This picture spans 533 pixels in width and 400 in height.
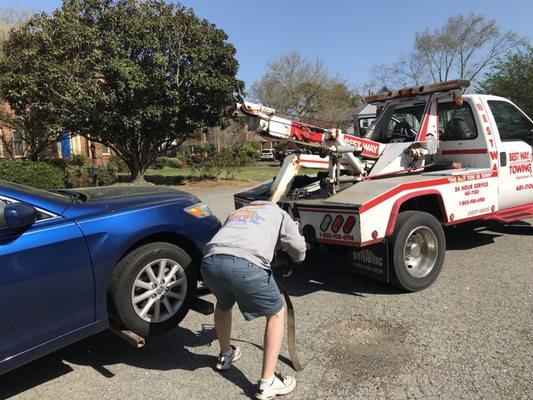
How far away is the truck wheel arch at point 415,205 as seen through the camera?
15.2 ft

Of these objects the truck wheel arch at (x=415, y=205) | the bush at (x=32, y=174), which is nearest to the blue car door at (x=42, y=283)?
the truck wheel arch at (x=415, y=205)

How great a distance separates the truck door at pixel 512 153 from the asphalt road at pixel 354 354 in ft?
4.97

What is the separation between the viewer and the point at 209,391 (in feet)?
10.5

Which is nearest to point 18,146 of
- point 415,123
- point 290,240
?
point 415,123

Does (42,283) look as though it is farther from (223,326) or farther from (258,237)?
(258,237)

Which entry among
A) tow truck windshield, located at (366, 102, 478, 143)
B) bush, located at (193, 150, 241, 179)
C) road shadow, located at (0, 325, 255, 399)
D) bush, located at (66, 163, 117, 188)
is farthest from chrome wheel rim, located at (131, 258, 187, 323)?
bush, located at (193, 150, 241, 179)

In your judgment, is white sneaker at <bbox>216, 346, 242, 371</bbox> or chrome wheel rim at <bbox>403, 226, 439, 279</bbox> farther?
chrome wheel rim at <bbox>403, 226, 439, 279</bbox>

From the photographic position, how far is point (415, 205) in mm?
5297

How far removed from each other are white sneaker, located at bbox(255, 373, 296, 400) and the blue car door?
1.31 metres

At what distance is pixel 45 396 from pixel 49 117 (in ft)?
47.2

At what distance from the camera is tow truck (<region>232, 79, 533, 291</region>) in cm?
466

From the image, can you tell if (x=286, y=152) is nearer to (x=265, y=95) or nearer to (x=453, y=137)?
(x=453, y=137)

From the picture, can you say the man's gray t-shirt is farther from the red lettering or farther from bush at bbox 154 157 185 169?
bush at bbox 154 157 185 169

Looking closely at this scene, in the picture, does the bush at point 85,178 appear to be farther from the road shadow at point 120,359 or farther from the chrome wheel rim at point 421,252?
the chrome wheel rim at point 421,252
